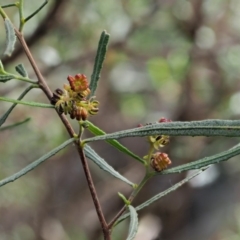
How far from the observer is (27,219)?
4.55 feet

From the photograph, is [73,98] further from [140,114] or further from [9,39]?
[140,114]

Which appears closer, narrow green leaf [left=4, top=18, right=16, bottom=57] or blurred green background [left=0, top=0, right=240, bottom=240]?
narrow green leaf [left=4, top=18, right=16, bottom=57]

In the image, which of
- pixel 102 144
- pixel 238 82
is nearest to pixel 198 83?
pixel 238 82

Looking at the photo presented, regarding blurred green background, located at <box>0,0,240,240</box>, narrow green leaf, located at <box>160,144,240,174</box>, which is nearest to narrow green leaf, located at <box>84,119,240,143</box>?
narrow green leaf, located at <box>160,144,240,174</box>

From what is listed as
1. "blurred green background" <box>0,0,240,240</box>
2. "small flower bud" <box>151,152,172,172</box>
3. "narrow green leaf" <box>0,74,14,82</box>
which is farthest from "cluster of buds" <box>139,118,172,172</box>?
"blurred green background" <box>0,0,240,240</box>

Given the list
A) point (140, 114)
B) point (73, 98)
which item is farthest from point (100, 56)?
point (140, 114)

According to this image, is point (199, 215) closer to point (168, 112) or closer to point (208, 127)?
point (168, 112)

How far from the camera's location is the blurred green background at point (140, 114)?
127 centimetres

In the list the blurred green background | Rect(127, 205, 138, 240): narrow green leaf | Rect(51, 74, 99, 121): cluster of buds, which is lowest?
Rect(127, 205, 138, 240): narrow green leaf

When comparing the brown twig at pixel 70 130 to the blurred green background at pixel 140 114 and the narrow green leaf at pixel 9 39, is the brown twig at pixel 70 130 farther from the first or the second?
the blurred green background at pixel 140 114

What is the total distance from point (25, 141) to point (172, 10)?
56 cm

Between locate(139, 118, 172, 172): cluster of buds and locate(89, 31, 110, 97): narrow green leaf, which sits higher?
locate(89, 31, 110, 97): narrow green leaf

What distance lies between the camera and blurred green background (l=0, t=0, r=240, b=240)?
4.16ft

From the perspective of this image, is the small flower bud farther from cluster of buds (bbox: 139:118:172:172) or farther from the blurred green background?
the blurred green background
